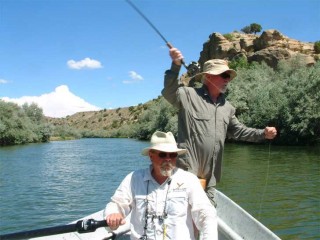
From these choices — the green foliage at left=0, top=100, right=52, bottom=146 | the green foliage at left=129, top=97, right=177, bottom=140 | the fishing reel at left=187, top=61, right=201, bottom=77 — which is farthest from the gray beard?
the green foliage at left=0, top=100, right=52, bottom=146

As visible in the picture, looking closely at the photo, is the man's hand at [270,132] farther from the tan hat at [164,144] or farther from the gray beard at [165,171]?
the gray beard at [165,171]

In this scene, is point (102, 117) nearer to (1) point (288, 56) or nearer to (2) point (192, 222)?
(1) point (288, 56)

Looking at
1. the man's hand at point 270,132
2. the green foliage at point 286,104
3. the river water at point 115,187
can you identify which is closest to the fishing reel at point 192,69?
the man's hand at point 270,132

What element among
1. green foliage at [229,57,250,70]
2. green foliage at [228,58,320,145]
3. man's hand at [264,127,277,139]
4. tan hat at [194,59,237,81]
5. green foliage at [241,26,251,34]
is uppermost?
green foliage at [241,26,251,34]

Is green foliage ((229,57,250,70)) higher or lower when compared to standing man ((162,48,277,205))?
higher

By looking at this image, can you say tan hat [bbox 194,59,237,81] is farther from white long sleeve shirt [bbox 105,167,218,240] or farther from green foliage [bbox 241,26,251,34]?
green foliage [bbox 241,26,251,34]

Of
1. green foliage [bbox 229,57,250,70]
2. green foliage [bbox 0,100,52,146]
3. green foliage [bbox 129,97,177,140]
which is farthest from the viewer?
green foliage [bbox 229,57,250,70]

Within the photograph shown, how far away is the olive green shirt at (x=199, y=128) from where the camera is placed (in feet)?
14.2

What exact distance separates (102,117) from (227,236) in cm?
15419

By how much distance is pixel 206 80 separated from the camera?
4543 millimetres

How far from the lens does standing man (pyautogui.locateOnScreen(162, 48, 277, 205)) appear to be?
434 centimetres

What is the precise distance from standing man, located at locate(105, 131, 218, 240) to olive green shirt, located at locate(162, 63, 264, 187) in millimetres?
607

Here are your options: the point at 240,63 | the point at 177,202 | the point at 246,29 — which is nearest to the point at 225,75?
the point at 177,202

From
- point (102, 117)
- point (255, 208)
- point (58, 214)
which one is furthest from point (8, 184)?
point (102, 117)
